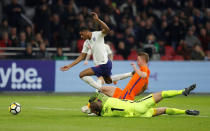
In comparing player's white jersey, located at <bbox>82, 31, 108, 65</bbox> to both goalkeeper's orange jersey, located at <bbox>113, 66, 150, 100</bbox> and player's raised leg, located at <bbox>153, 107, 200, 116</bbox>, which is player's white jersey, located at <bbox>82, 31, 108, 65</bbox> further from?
player's raised leg, located at <bbox>153, 107, 200, 116</bbox>

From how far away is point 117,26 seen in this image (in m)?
25.6

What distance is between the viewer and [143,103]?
439 inches

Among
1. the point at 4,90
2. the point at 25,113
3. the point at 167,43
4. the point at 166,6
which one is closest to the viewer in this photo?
the point at 25,113

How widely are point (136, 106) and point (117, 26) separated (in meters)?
14.6

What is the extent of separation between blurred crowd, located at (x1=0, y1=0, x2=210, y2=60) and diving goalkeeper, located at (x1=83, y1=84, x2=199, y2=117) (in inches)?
410

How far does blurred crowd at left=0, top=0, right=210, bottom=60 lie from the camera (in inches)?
922

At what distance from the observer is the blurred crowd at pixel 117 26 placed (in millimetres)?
23406

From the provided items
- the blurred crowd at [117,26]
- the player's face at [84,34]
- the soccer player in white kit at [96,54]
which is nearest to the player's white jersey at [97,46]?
the soccer player in white kit at [96,54]

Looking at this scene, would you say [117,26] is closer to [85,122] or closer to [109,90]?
[109,90]

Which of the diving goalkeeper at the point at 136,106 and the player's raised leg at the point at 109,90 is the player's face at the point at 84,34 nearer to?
the player's raised leg at the point at 109,90

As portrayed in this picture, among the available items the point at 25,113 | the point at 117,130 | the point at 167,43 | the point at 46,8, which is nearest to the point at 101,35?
the point at 25,113

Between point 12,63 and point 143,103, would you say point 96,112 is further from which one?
point 12,63

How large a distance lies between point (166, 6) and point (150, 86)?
286 inches

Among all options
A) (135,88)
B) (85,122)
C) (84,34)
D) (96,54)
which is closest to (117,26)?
(96,54)
